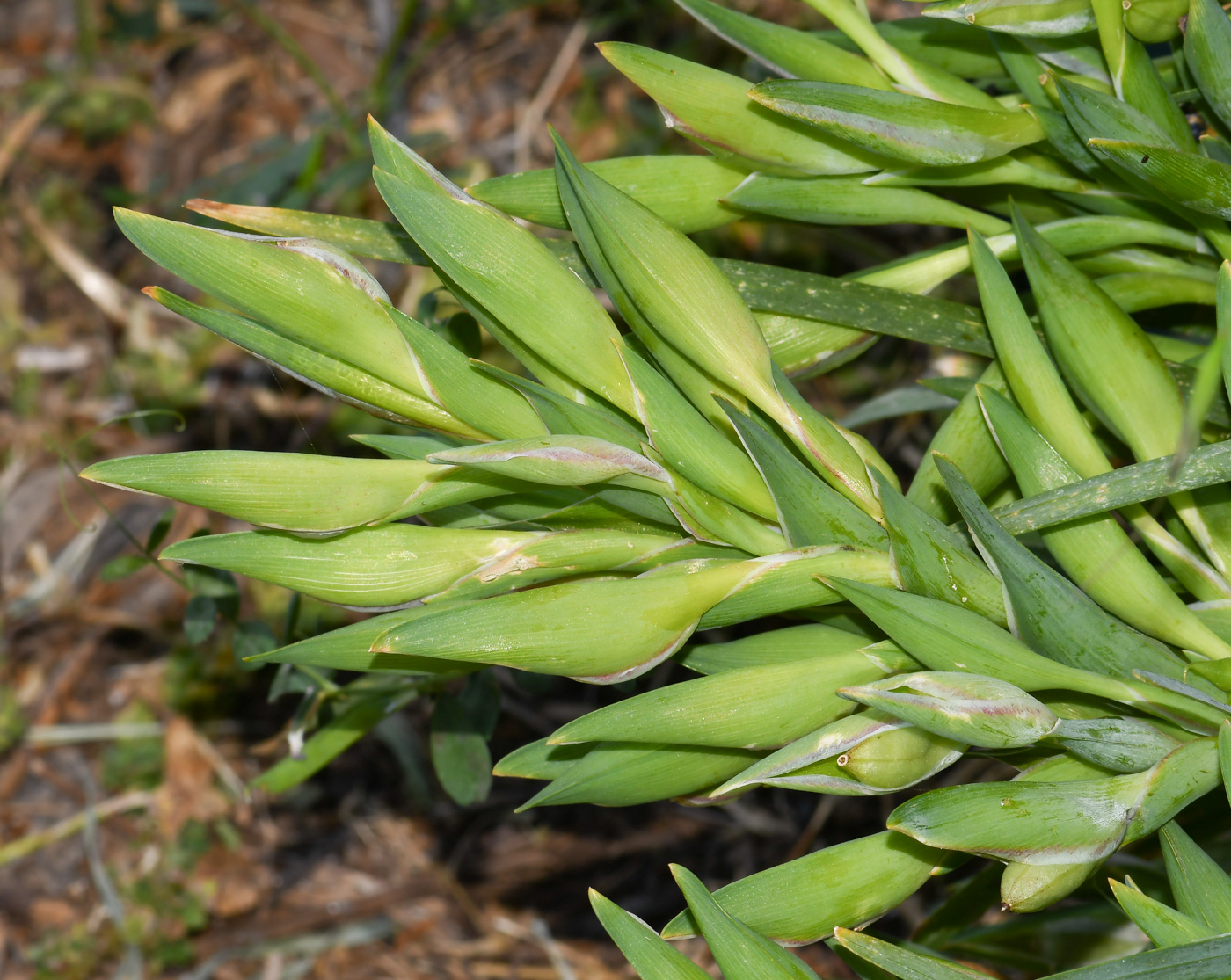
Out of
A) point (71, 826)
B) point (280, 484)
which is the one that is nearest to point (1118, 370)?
point (280, 484)

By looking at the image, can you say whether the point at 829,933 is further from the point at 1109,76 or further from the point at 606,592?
the point at 1109,76

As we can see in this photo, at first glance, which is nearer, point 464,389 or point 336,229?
point 464,389

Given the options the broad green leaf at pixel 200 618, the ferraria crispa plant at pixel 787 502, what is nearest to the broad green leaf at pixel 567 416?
the ferraria crispa plant at pixel 787 502

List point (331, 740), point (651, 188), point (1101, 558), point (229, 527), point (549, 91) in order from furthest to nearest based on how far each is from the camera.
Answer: point (549, 91) < point (229, 527) < point (331, 740) < point (651, 188) < point (1101, 558)

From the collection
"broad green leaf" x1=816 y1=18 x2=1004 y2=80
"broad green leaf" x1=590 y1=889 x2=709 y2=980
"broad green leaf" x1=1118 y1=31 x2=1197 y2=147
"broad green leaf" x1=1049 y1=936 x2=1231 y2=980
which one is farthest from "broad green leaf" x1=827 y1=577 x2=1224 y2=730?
"broad green leaf" x1=816 y1=18 x2=1004 y2=80

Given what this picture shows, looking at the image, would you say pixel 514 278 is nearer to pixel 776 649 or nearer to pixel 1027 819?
pixel 776 649

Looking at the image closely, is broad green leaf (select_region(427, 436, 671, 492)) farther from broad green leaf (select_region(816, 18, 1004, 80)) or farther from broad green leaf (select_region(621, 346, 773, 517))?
broad green leaf (select_region(816, 18, 1004, 80))
